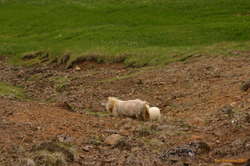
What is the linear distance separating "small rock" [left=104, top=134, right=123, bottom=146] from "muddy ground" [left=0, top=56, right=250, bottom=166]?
107mm

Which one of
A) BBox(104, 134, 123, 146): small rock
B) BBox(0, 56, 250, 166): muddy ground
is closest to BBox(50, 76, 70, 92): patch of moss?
BBox(0, 56, 250, 166): muddy ground

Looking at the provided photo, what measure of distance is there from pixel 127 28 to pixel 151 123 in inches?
853

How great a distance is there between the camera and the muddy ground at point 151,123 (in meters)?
8.61

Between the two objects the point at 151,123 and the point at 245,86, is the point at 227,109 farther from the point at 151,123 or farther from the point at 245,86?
the point at 245,86

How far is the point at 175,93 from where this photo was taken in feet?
50.6

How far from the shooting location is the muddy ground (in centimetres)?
861

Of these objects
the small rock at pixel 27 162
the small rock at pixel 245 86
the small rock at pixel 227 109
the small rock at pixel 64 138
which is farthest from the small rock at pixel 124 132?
the small rock at pixel 245 86

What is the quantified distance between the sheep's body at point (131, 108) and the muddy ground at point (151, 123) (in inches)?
13.0

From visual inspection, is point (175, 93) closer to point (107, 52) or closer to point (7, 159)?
point (7, 159)

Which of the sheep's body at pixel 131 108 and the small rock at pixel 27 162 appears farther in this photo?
the sheep's body at pixel 131 108

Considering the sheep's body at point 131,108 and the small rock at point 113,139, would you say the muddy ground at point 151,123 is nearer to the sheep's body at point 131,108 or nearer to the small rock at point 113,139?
the small rock at point 113,139

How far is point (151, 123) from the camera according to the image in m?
11.2

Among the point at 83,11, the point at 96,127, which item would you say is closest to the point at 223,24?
the point at 83,11

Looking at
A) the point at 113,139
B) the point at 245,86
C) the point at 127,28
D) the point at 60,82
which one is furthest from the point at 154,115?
the point at 127,28
